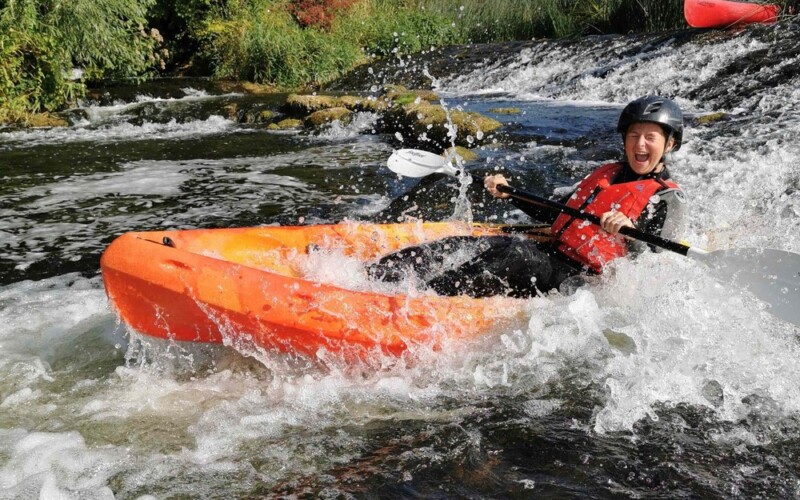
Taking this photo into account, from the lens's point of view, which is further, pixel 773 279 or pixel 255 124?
pixel 255 124

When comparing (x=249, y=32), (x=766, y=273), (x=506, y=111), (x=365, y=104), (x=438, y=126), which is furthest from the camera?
(x=249, y=32)

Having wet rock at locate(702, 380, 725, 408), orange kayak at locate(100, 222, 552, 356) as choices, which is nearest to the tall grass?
wet rock at locate(702, 380, 725, 408)

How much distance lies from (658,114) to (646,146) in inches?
6.8

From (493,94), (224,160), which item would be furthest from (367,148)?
(493,94)

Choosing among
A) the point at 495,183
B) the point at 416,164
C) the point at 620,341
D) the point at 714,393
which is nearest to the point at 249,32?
the point at 416,164

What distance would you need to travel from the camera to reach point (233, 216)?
6.00m

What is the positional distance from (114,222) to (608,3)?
37.2 ft

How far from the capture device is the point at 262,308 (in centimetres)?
310

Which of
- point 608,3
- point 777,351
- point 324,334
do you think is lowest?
point 777,351

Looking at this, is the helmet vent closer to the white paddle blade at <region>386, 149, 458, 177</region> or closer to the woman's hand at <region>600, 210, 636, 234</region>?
the woman's hand at <region>600, 210, 636, 234</region>

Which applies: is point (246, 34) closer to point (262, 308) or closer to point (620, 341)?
point (262, 308)

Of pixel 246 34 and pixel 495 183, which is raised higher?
pixel 246 34

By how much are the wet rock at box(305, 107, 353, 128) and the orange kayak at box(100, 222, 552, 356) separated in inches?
273

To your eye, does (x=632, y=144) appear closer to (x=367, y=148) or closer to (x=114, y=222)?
(x=114, y=222)
